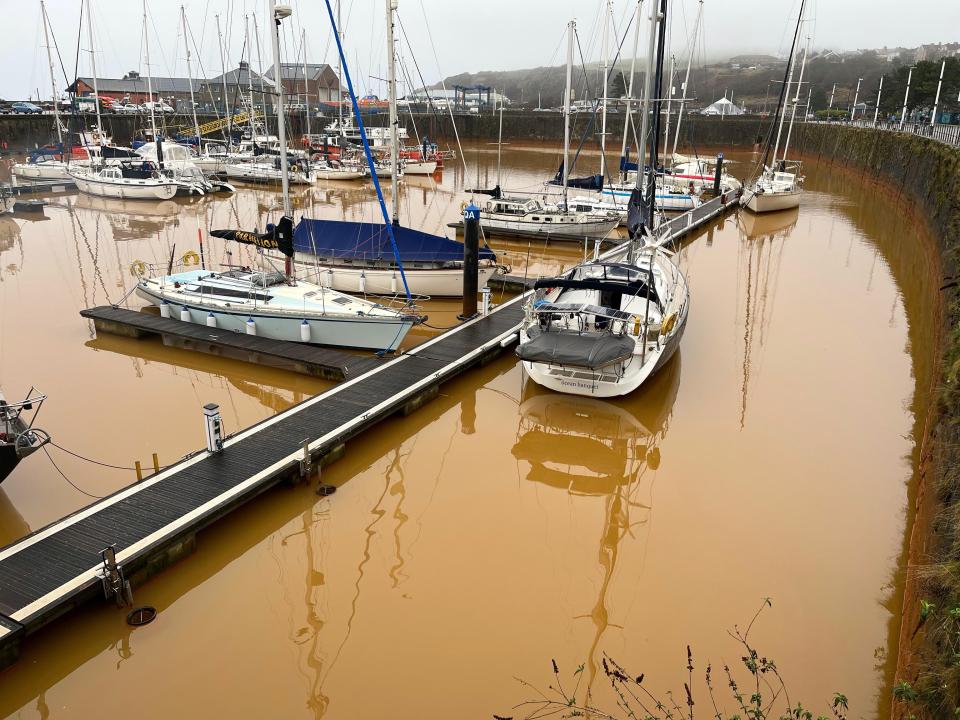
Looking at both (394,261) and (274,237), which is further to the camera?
(394,261)

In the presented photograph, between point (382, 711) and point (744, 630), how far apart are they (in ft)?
12.7

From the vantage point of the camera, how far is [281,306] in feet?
47.7

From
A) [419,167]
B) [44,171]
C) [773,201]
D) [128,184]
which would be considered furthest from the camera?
[419,167]

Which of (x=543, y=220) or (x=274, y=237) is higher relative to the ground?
(x=274, y=237)

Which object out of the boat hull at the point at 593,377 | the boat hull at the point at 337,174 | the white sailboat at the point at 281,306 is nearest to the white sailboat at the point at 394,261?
the white sailboat at the point at 281,306

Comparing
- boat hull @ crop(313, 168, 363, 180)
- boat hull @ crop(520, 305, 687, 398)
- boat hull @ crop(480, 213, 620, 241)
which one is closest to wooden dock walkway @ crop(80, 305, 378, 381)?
boat hull @ crop(520, 305, 687, 398)

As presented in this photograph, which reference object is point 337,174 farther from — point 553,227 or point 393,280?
point 393,280

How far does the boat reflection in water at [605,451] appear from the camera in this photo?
9.17 meters

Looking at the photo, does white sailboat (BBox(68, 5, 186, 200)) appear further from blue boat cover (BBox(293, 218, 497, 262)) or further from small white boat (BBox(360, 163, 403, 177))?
blue boat cover (BBox(293, 218, 497, 262))

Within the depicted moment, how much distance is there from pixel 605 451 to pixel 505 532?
301 centimetres

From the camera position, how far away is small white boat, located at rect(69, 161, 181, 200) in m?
36.5

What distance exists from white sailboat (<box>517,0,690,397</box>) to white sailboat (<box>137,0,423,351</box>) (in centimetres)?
305

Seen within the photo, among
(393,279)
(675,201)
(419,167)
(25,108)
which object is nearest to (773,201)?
(675,201)

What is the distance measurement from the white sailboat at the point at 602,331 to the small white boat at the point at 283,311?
3048 mm
